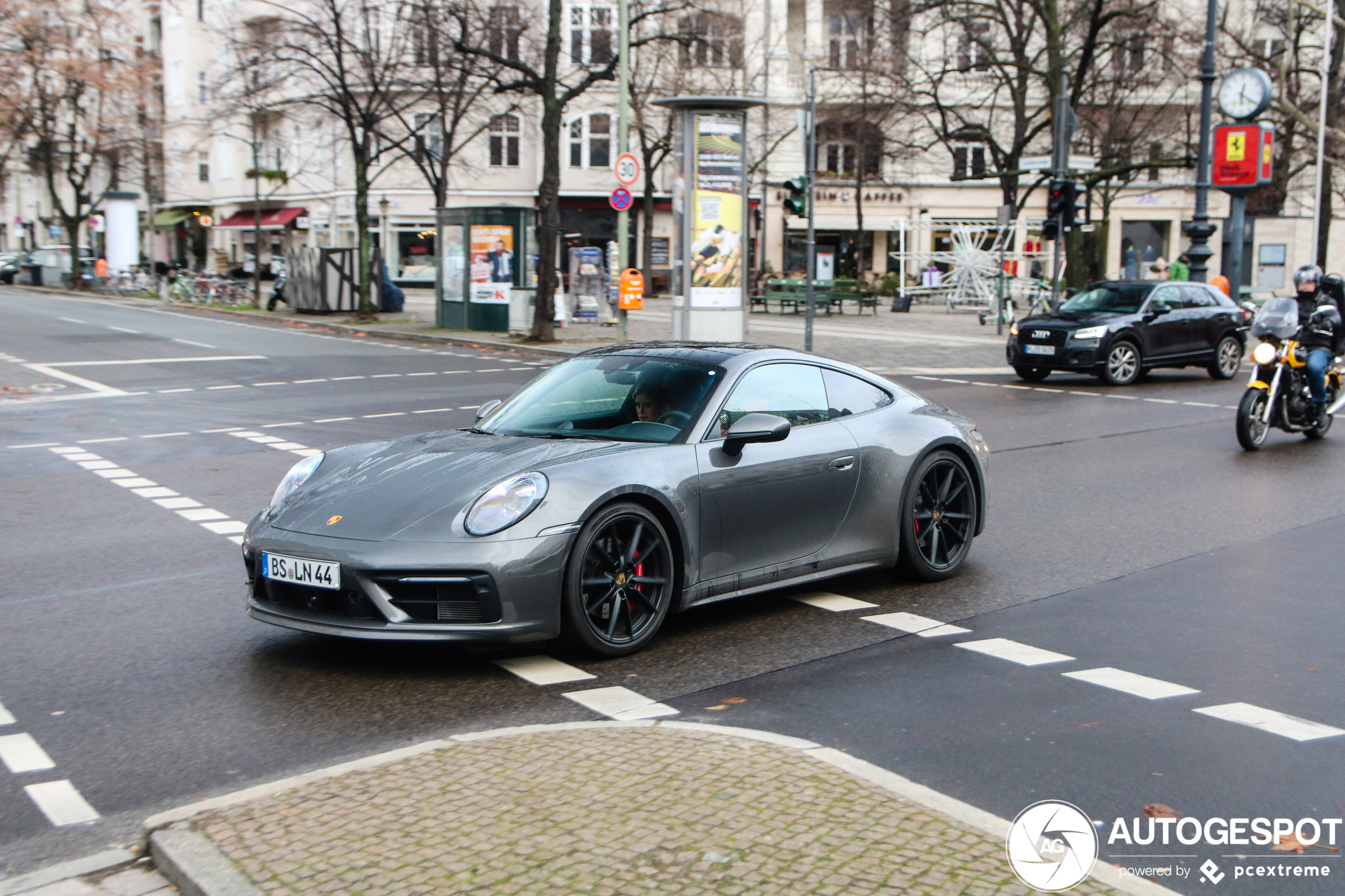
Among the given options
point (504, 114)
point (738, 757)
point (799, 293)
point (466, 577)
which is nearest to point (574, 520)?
point (466, 577)

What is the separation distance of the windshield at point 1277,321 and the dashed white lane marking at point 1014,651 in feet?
25.9

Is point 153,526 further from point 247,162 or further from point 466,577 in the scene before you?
point 247,162

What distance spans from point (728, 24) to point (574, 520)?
116 ft

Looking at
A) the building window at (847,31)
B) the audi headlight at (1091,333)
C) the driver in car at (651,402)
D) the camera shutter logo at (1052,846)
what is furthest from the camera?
the building window at (847,31)

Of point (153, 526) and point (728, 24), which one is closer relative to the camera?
point (153, 526)

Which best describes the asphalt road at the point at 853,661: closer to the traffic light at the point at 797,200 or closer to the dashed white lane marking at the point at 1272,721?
the dashed white lane marking at the point at 1272,721

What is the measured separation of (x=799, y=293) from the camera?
40.1 m

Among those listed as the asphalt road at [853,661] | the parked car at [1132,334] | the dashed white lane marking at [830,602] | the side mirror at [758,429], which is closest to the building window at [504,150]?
the parked car at [1132,334]

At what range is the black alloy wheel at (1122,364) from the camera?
64.8 ft

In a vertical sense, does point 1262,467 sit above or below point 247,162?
below

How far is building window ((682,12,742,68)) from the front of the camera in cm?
2723

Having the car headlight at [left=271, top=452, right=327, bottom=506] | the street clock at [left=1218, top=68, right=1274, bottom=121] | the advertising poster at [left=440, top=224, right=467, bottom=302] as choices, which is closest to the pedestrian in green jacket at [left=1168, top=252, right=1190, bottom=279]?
the street clock at [left=1218, top=68, right=1274, bottom=121]

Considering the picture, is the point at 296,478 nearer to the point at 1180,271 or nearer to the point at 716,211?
the point at 716,211

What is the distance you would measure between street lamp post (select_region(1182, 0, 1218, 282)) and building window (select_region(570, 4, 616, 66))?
18512 millimetres
